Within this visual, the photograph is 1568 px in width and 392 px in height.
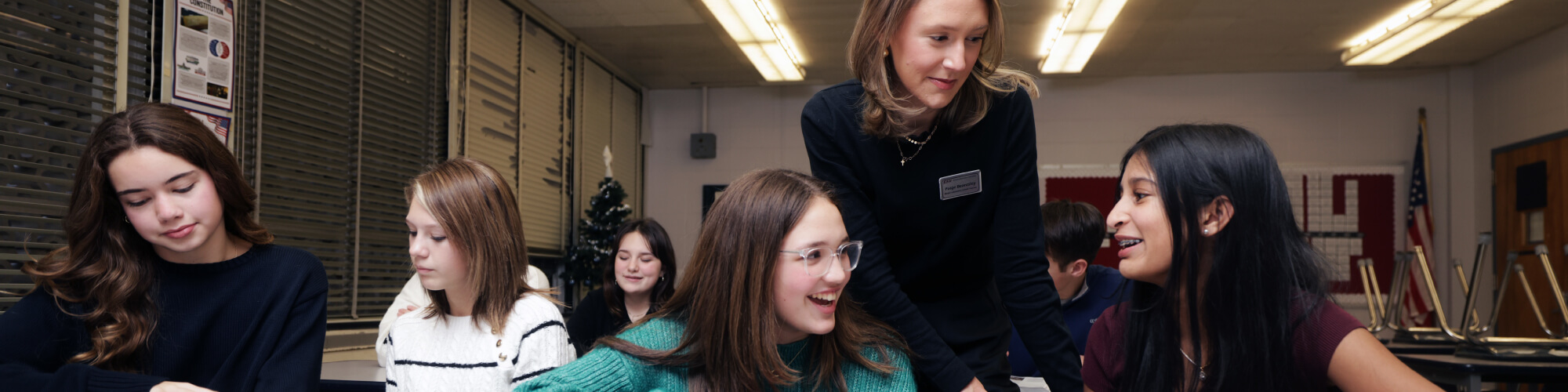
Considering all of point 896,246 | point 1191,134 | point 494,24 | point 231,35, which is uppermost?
point 494,24

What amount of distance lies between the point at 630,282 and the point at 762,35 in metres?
2.87

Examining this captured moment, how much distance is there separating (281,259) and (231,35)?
2.36m

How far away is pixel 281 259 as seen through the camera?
1837mm

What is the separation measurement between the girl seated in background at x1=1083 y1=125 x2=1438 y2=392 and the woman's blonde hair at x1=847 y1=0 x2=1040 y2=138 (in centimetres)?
27

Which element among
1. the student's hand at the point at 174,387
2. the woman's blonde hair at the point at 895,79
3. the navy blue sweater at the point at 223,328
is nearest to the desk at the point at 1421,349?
the woman's blonde hair at the point at 895,79

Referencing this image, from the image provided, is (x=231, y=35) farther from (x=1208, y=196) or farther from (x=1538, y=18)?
(x=1538, y=18)

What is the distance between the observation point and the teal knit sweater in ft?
4.12

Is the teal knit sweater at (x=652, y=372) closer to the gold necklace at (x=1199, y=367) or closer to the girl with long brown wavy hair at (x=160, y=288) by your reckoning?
the gold necklace at (x=1199, y=367)

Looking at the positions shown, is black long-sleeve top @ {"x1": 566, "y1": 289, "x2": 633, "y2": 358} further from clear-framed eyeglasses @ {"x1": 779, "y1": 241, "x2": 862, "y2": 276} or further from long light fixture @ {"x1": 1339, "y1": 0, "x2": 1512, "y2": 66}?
long light fixture @ {"x1": 1339, "y1": 0, "x2": 1512, "y2": 66}

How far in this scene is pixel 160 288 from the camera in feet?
5.69

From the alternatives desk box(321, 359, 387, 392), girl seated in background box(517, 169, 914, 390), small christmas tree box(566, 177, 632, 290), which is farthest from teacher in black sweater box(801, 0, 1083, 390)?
small christmas tree box(566, 177, 632, 290)

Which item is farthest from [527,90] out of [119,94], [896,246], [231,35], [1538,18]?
[1538,18]

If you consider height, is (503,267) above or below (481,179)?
below

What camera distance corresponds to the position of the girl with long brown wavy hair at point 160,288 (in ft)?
5.32
